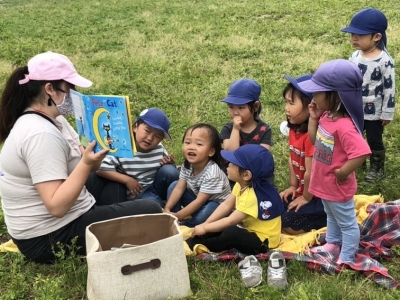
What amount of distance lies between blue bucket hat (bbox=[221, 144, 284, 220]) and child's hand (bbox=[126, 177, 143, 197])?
1.21 m

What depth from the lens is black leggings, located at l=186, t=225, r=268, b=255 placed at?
377cm

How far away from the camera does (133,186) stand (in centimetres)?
466

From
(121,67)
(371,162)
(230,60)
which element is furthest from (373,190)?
(121,67)

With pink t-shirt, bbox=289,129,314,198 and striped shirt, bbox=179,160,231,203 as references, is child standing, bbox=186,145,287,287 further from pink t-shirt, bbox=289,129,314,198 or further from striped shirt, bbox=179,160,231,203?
striped shirt, bbox=179,160,231,203

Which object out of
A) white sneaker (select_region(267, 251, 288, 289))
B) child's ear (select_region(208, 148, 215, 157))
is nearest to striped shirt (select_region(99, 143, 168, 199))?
child's ear (select_region(208, 148, 215, 157))

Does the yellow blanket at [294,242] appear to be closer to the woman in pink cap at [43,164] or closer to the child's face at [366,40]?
the woman in pink cap at [43,164]

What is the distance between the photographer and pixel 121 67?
33.2 feet

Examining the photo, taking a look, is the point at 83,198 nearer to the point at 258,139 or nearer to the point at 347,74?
the point at 258,139

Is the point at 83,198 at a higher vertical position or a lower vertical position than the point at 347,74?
lower

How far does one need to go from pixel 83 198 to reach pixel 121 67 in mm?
6758

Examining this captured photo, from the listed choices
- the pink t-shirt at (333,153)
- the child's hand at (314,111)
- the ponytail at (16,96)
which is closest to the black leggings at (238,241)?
the pink t-shirt at (333,153)

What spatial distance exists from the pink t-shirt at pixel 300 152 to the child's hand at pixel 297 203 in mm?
140

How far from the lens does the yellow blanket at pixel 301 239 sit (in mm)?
3879

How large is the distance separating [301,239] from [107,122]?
1.90m
